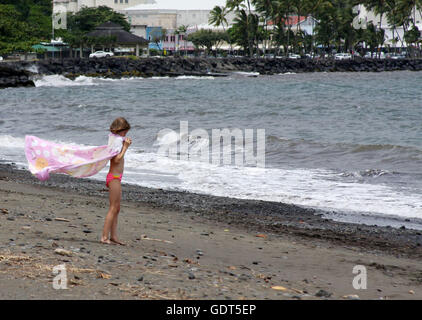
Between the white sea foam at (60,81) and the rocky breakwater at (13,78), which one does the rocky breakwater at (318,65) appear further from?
the rocky breakwater at (13,78)

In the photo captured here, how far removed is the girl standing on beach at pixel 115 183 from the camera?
6516 millimetres

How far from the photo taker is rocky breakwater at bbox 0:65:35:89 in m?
55.7

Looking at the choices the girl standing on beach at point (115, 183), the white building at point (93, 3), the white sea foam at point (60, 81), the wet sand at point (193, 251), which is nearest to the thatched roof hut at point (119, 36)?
the white sea foam at point (60, 81)

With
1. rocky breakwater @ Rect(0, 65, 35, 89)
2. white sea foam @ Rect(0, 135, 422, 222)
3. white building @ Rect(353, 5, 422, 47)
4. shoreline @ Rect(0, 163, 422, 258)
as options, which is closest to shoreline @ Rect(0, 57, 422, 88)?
rocky breakwater @ Rect(0, 65, 35, 89)

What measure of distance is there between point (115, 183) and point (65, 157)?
0.55 m

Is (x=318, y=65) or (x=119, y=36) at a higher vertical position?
(x=119, y=36)

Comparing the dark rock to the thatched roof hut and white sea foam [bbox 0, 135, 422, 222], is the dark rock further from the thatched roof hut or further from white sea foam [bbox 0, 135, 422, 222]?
the thatched roof hut

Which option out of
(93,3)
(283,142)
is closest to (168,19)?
(93,3)

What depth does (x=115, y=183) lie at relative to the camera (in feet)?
22.0

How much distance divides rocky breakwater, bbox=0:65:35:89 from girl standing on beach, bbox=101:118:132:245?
50.2m

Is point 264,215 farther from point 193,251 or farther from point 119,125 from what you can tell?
point 119,125

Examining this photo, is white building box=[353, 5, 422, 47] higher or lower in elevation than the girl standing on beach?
higher

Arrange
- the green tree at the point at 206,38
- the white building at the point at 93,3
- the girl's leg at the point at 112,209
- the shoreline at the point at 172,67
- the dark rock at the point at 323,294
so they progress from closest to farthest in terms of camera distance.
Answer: the dark rock at the point at 323,294 < the girl's leg at the point at 112,209 < the shoreline at the point at 172,67 < the green tree at the point at 206,38 < the white building at the point at 93,3

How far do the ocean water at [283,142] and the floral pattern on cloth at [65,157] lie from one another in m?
4.24
